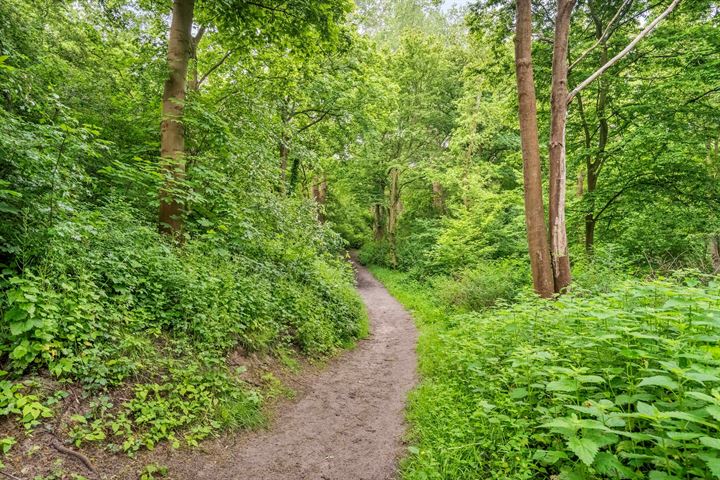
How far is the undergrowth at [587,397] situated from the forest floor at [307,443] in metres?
0.47

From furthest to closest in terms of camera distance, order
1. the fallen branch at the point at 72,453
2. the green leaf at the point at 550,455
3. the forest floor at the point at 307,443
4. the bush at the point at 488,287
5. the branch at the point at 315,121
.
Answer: the branch at the point at 315,121 → the bush at the point at 488,287 → the forest floor at the point at 307,443 → the fallen branch at the point at 72,453 → the green leaf at the point at 550,455

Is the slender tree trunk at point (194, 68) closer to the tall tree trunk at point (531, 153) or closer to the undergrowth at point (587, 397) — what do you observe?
the tall tree trunk at point (531, 153)

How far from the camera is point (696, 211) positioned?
29.5 ft

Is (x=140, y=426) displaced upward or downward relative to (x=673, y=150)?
downward

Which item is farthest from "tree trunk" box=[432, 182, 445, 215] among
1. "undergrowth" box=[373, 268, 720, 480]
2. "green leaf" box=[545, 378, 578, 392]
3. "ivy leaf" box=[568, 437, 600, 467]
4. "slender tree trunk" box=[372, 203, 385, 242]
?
"ivy leaf" box=[568, 437, 600, 467]

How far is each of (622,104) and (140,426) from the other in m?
13.0

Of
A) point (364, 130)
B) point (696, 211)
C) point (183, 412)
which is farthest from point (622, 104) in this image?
point (183, 412)

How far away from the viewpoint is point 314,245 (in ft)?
30.8

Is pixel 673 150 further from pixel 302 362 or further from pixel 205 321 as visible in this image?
pixel 205 321

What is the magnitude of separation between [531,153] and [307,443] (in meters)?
6.35

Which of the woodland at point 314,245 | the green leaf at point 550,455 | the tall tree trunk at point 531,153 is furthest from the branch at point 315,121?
the green leaf at point 550,455

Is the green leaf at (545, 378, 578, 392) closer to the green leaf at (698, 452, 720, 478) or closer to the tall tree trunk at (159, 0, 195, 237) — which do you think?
the green leaf at (698, 452, 720, 478)

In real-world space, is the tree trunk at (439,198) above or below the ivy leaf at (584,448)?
above

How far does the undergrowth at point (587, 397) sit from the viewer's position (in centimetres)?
204
